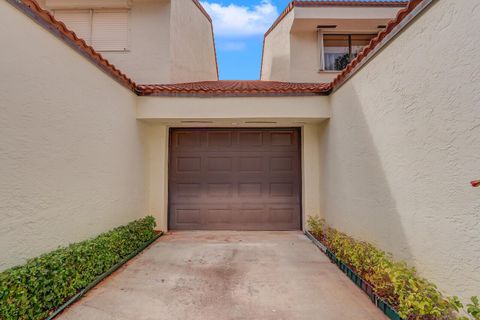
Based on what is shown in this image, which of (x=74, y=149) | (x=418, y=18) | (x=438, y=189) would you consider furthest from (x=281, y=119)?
(x=74, y=149)

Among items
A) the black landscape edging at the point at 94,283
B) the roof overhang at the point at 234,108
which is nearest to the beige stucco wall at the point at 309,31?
the roof overhang at the point at 234,108

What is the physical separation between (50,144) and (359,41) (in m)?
9.63

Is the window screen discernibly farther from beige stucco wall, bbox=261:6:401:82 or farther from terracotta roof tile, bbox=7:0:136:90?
beige stucco wall, bbox=261:6:401:82

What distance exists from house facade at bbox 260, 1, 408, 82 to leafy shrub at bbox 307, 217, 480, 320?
661 cm

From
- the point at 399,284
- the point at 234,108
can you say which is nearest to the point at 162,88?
the point at 234,108

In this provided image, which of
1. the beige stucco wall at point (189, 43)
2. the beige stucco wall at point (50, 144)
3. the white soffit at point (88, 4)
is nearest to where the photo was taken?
the beige stucco wall at point (50, 144)

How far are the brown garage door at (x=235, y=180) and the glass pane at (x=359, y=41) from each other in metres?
4.60

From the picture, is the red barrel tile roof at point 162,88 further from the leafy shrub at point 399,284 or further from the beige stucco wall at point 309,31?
the beige stucco wall at point 309,31

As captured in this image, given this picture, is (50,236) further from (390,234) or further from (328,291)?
(390,234)

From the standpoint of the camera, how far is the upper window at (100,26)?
759 cm

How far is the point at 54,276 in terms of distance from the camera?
2.70 metres

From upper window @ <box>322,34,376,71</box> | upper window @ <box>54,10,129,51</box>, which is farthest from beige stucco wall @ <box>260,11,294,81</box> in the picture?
upper window @ <box>54,10,129,51</box>

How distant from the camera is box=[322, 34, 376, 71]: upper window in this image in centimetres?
861

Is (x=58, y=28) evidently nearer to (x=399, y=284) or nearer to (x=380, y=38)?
(x=380, y=38)
